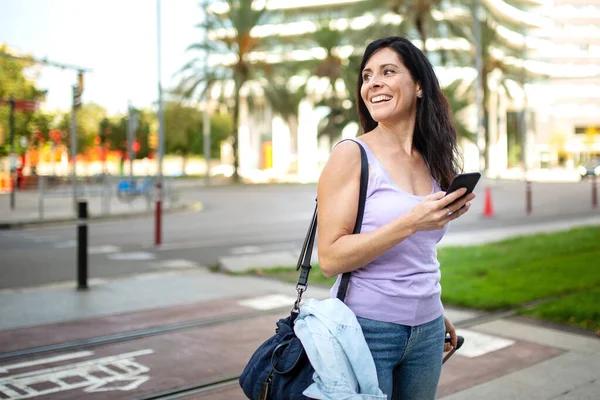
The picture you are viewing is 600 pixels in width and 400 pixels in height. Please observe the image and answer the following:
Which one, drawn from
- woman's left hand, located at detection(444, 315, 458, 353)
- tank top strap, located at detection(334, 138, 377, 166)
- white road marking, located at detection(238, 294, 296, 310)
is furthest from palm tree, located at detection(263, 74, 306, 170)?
tank top strap, located at detection(334, 138, 377, 166)

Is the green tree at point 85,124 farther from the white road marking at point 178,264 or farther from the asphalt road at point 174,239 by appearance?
the white road marking at point 178,264

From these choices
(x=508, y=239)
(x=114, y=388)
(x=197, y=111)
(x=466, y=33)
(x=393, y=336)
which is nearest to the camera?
(x=393, y=336)

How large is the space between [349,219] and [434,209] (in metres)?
0.28

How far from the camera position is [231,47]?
42.2 m

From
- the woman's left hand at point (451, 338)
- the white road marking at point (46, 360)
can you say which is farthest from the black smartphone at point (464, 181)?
the white road marking at point (46, 360)

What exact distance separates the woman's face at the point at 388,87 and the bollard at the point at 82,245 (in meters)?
6.23

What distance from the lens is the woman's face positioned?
240 centimetres

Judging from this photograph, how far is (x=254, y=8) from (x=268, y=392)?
41.0 m

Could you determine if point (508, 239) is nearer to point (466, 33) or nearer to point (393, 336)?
point (393, 336)

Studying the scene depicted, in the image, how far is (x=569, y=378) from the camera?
4.65 meters

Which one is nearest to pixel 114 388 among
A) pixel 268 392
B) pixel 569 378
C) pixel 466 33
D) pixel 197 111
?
pixel 268 392

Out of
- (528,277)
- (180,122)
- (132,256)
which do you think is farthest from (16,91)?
(528,277)

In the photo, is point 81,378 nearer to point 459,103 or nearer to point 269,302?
point 269,302

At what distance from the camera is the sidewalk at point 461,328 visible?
14.9 feet
